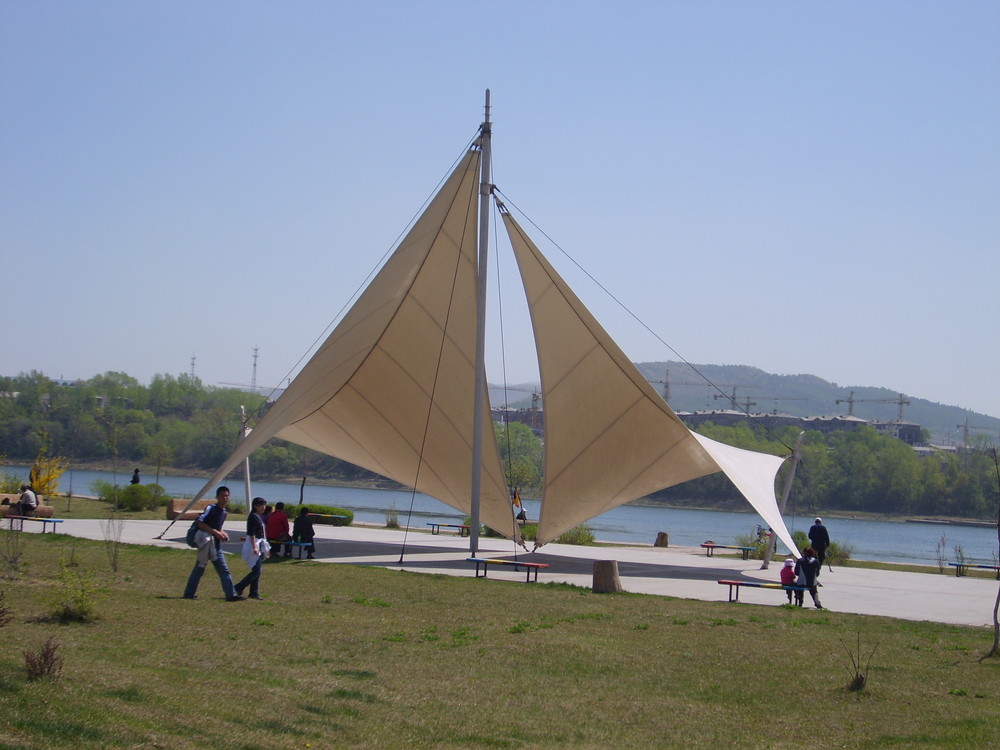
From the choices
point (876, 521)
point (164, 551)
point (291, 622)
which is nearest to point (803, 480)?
point (876, 521)

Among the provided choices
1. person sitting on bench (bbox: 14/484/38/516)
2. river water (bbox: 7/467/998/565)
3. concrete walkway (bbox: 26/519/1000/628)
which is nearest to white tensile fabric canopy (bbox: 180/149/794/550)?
concrete walkway (bbox: 26/519/1000/628)

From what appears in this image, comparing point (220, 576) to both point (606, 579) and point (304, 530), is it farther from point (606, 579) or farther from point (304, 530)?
point (304, 530)

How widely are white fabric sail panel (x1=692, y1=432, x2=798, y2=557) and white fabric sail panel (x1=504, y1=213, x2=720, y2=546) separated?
1.26 ft

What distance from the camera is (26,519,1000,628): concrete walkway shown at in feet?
48.1

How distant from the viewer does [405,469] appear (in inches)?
836

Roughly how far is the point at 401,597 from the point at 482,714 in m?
5.44

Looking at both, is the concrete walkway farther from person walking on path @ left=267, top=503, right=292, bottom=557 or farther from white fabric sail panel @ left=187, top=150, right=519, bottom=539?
white fabric sail panel @ left=187, top=150, right=519, bottom=539

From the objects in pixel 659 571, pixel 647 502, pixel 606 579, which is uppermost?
pixel 606 579

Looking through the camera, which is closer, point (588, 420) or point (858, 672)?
point (858, 672)


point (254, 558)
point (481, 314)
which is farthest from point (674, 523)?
point (254, 558)

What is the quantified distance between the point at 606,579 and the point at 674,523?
47016 mm

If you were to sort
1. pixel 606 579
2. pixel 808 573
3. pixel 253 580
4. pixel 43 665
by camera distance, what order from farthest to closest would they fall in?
pixel 808 573
pixel 606 579
pixel 253 580
pixel 43 665

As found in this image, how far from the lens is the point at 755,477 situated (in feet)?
60.8

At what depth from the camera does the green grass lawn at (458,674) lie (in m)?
5.89
